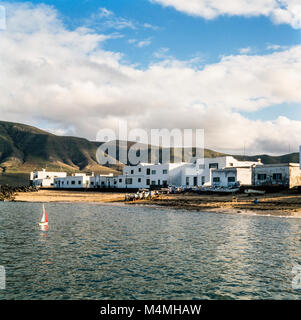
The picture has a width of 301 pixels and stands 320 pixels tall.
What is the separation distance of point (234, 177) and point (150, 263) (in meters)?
60.8

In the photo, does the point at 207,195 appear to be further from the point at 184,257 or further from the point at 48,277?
the point at 48,277

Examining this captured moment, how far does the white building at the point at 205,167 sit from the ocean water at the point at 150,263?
55.3m

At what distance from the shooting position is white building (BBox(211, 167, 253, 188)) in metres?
76.2

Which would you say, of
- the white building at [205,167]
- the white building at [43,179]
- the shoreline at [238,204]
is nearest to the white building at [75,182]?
the white building at [43,179]

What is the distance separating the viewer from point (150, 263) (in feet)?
62.6

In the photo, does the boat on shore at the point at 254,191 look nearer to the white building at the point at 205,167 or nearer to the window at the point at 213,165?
the white building at the point at 205,167

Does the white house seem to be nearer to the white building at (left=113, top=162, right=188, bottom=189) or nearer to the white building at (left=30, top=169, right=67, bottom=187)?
the white building at (left=113, top=162, right=188, bottom=189)

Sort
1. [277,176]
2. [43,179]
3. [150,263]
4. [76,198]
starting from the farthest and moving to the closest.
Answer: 1. [43,179]
2. [76,198]
3. [277,176]
4. [150,263]

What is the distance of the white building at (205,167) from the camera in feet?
282

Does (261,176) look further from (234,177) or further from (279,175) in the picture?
(234,177)

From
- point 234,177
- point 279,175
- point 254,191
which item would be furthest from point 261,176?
point 254,191

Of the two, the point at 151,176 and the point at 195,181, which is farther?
the point at 151,176

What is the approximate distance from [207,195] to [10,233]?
48223 mm
